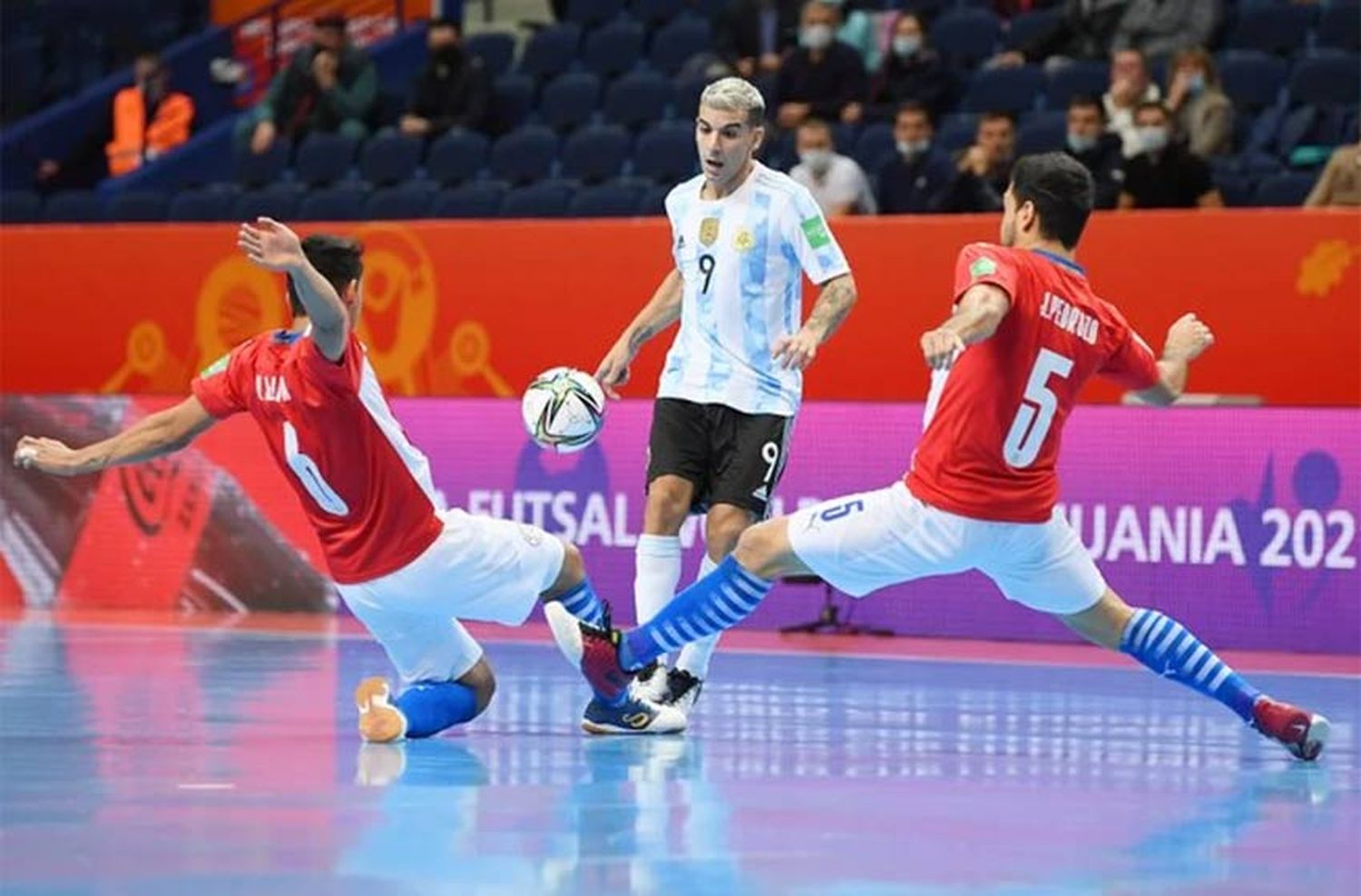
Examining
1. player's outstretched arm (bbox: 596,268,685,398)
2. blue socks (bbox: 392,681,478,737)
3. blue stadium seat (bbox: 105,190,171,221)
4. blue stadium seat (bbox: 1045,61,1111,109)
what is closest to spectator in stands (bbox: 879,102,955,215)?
blue stadium seat (bbox: 1045,61,1111,109)

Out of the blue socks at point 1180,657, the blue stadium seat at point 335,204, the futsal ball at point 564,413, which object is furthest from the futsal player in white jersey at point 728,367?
the blue stadium seat at point 335,204

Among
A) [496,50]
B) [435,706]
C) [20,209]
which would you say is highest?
[496,50]

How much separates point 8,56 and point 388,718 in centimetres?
1792

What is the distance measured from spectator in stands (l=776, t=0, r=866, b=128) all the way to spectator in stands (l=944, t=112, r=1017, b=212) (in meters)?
2.05

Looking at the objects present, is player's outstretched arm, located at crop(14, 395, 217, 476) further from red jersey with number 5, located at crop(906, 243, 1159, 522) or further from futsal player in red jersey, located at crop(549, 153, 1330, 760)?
red jersey with number 5, located at crop(906, 243, 1159, 522)

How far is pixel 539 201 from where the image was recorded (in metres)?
19.3

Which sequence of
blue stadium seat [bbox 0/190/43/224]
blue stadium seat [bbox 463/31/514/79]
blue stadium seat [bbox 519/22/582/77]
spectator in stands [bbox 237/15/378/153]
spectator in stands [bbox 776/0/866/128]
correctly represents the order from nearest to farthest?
1. spectator in stands [bbox 776/0/866/128]
2. blue stadium seat [bbox 519/22/582/77]
3. spectator in stands [bbox 237/15/378/153]
4. blue stadium seat [bbox 463/31/514/79]
5. blue stadium seat [bbox 0/190/43/224]

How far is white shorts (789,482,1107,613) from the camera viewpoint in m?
8.70

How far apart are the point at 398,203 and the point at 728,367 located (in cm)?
1016

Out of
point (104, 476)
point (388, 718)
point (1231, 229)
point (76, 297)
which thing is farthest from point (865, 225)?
point (388, 718)

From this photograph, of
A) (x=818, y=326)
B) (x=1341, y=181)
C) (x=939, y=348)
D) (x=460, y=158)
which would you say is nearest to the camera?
(x=939, y=348)

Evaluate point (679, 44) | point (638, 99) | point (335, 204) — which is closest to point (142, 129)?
point (335, 204)

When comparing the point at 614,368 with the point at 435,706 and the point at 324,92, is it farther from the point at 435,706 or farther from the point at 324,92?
the point at 324,92

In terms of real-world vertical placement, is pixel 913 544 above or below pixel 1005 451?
below
